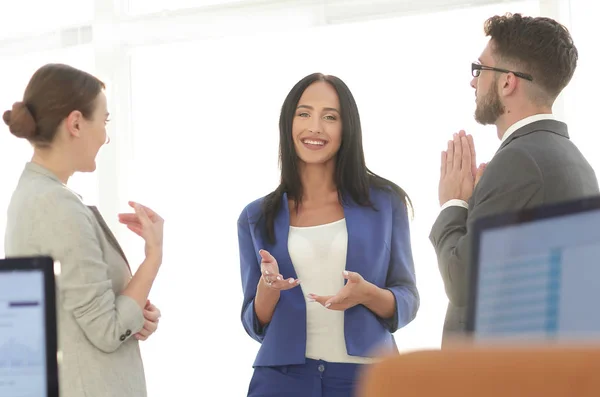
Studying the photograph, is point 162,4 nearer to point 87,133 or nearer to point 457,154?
point 87,133

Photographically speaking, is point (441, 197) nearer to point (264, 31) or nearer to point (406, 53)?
point (406, 53)

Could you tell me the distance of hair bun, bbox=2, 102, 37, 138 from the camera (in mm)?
2254

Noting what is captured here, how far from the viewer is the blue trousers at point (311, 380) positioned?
2.55 meters

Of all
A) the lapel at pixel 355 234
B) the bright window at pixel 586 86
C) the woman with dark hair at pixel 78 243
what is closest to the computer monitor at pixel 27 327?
the woman with dark hair at pixel 78 243

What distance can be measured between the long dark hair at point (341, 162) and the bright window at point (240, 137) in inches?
41.0

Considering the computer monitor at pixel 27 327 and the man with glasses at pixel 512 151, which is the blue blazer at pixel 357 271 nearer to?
the man with glasses at pixel 512 151

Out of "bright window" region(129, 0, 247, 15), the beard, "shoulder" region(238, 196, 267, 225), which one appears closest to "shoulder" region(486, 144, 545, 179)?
the beard

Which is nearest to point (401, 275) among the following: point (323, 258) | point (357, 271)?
Result: point (357, 271)

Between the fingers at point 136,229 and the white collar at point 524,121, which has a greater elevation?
the white collar at point 524,121

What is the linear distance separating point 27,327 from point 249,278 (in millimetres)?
1401

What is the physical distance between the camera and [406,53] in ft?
13.1

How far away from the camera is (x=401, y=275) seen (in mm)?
2758

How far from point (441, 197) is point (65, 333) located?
45.4 inches

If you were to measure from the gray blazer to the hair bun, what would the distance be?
0.12 metres
